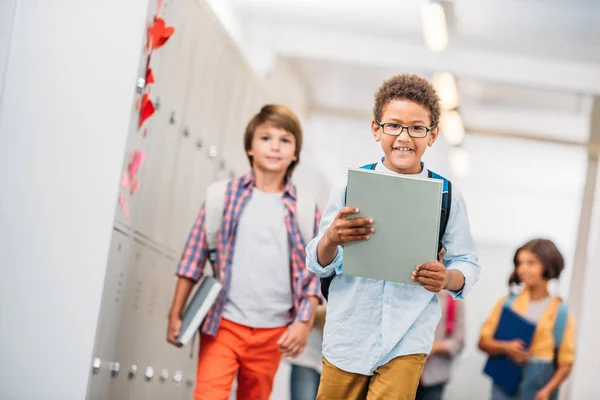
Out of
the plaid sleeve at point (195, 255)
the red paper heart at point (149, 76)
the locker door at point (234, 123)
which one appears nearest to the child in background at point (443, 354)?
the locker door at point (234, 123)

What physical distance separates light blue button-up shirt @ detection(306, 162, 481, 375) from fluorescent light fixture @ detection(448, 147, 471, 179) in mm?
8527

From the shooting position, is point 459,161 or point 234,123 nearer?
point 234,123

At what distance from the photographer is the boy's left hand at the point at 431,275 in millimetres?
2652

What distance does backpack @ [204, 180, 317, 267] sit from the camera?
3824 mm

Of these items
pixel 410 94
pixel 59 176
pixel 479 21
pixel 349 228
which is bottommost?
pixel 349 228

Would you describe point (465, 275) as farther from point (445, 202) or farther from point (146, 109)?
point (146, 109)

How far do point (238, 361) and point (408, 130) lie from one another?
4.58 feet

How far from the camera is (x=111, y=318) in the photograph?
3.92 m

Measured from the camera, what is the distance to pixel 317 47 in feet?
25.3

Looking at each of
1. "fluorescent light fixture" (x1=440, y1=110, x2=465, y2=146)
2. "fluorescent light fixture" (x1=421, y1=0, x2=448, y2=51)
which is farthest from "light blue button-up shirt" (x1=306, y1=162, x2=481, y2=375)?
"fluorescent light fixture" (x1=440, y1=110, x2=465, y2=146)

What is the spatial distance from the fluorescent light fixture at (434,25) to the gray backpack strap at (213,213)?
10.4 ft

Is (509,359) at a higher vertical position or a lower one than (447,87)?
lower

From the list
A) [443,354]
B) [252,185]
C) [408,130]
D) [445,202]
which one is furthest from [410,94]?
[443,354]

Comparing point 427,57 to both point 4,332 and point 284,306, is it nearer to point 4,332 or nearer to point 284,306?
point 284,306
